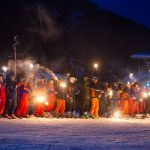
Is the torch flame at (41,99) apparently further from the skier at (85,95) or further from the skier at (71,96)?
the skier at (85,95)

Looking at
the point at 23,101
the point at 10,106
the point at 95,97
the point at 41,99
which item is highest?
the point at 95,97

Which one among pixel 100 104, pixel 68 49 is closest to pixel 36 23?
pixel 68 49

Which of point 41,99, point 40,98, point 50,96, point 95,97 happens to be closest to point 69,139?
point 40,98

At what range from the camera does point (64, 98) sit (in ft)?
76.8

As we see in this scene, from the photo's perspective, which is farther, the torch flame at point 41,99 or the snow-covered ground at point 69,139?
the torch flame at point 41,99

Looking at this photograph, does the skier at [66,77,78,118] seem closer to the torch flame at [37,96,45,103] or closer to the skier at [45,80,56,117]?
the skier at [45,80,56,117]

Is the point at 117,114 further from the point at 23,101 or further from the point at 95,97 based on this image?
the point at 23,101

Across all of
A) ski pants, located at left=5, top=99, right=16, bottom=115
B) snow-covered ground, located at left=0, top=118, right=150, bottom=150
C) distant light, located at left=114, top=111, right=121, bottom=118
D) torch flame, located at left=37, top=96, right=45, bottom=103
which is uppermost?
torch flame, located at left=37, top=96, right=45, bottom=103

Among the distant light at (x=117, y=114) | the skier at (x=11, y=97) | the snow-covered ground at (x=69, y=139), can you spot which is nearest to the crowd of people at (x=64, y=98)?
the skier at (x=11, y=97)

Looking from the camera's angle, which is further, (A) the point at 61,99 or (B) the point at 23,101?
(A) the point at 61,99

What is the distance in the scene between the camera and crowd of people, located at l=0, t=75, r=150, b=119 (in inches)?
856

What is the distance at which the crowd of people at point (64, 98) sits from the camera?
21734 mm

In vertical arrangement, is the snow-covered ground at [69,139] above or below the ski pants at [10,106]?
below

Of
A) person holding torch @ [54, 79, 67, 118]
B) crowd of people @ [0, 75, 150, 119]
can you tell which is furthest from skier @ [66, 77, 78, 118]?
person holding torch @ [54, 79, 67, 118]
